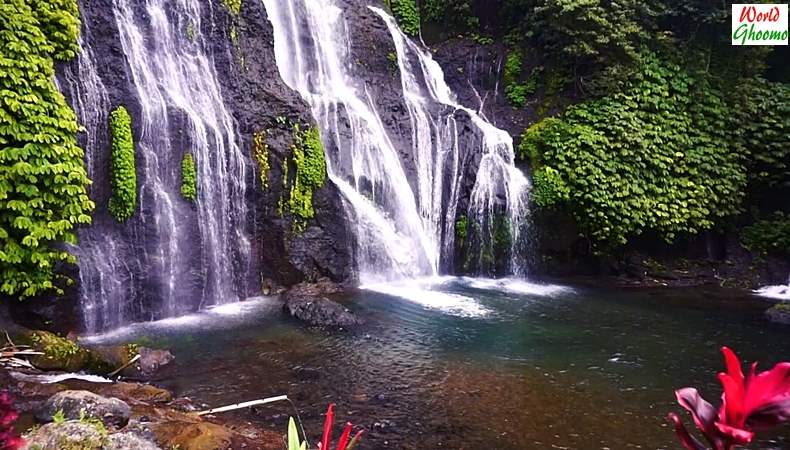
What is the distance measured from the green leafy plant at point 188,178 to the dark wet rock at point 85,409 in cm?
560

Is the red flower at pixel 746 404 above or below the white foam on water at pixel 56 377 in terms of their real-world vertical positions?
above

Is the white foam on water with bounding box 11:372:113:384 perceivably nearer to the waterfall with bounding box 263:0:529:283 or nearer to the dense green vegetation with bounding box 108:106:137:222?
the dense green vegetation with bounding box 108:106:137:222

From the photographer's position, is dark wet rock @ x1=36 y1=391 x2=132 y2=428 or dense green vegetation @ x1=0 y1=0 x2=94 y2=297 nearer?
dark wet rock @ x1=36 y1=391 x2=132 y2=428

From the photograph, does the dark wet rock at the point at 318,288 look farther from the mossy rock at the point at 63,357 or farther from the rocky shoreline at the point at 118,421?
the rocky shoreline at the point at 118,421

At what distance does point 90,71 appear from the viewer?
928cm

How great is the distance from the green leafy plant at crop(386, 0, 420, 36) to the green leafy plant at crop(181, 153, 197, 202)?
34.5 ft

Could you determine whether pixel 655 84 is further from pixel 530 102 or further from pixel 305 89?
pixel 305 89

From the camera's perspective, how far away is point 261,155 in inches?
457

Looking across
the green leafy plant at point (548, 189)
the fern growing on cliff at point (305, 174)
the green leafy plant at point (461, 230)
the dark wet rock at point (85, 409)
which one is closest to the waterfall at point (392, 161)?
the green leafy plant at point (461, 230)

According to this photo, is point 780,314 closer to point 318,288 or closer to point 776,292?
point 776,292

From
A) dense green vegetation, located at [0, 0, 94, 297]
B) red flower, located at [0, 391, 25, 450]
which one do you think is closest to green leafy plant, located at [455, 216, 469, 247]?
dense green vegetation, located at [0, 0, 94, 297]

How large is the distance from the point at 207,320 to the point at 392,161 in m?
6.40

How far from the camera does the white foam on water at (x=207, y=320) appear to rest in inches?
339

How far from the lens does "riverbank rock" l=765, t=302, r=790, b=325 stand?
34.1 feet
